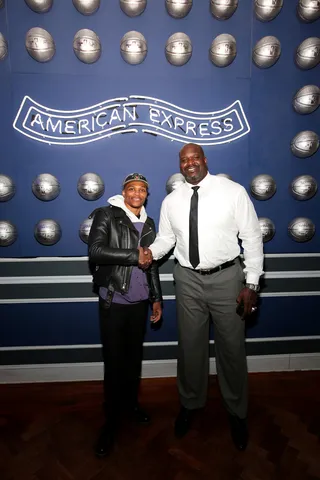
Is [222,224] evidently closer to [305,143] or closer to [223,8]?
[305,143]

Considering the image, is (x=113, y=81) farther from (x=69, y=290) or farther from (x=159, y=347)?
(x=159, y=347)

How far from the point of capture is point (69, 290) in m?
3.24

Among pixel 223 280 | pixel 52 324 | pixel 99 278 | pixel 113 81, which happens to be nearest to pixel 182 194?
pixel 223 280

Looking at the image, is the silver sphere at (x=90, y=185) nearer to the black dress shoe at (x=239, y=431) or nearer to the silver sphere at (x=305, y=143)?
the silver sphere at (x=305, y=143)

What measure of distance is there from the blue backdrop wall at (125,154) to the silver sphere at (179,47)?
0.36ft

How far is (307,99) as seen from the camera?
295 cm

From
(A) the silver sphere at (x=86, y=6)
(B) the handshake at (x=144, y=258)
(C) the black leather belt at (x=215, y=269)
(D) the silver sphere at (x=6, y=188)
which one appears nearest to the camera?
(B) the handshake at (x=144, y=258)

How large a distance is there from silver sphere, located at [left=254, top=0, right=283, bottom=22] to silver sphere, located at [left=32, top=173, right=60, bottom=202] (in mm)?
2415

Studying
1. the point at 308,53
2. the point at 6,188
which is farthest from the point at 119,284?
the point at 308,53

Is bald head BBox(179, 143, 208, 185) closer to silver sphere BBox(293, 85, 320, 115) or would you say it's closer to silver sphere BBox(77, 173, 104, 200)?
silver sphere BBox(77, 173, 104, 200)

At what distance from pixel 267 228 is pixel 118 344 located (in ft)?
5.95

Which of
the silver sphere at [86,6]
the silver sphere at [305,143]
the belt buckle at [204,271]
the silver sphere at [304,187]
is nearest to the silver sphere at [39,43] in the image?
the silver sphere at [86,6]

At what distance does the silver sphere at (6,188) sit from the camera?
2904 mm

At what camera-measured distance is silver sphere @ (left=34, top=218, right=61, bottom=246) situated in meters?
3.01
